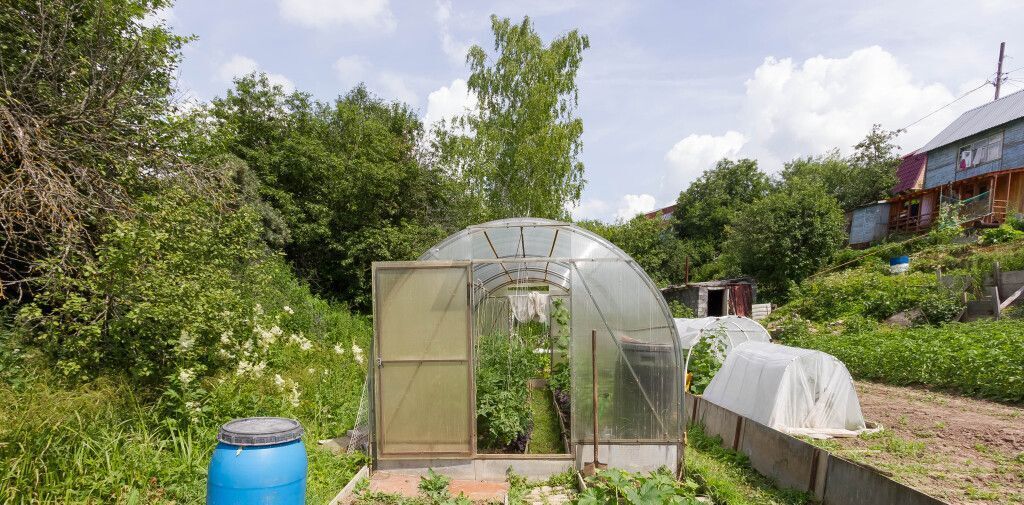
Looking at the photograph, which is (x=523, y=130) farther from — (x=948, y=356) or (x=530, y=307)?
(x=948, y=356)

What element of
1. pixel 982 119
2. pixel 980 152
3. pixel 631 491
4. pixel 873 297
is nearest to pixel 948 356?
pixel 873 297

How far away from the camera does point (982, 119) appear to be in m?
24.0

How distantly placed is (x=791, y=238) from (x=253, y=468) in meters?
22.1

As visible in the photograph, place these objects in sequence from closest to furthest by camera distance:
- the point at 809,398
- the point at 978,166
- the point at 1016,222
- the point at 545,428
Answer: the point at 809,398 < the point at 545,428 < the point at 1016,222 < the point at 978,166

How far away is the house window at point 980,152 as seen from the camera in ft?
74.2

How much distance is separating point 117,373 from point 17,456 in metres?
1.47

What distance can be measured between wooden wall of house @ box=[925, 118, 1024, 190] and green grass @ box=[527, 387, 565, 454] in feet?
72.5

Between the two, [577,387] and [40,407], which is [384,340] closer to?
[577,387]

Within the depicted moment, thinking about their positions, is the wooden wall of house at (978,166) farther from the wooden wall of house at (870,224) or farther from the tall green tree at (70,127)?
the tall green tree at (70,127)

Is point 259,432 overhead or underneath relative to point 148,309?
underneath

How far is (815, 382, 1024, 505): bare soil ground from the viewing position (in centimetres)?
498

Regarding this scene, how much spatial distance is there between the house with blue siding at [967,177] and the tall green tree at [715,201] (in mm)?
9141

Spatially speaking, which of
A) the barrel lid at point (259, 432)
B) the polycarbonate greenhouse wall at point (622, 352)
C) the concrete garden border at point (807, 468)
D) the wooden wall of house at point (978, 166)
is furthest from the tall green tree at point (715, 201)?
the barrel lid at point (259, 432)

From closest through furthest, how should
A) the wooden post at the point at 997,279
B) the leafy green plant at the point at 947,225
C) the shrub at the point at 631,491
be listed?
1. the shrub at the point at 631,491
2. the wooden post at the point at 997,279
3. the leafy green plant at the point at 947,225
